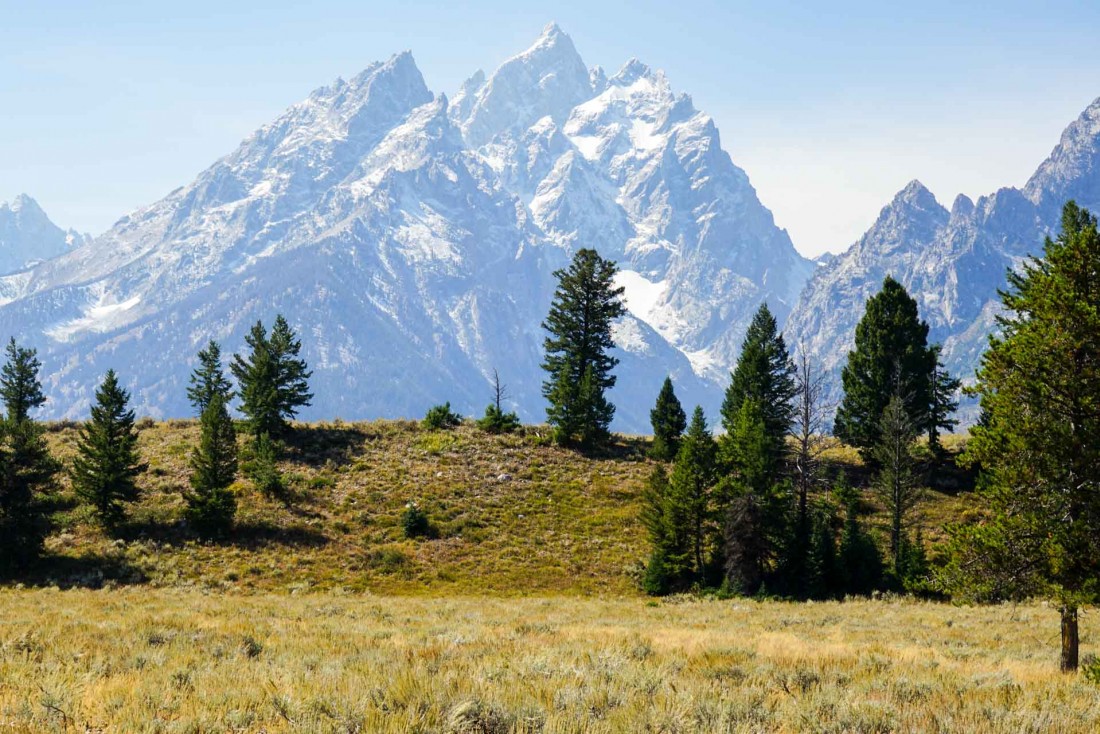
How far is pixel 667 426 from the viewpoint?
53.4 meters

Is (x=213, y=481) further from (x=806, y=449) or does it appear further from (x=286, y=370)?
(x=806, y=449)

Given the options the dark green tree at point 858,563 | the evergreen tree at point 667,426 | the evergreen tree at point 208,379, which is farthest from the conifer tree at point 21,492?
the dark green tree at point 858,563

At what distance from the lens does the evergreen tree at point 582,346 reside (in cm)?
5734

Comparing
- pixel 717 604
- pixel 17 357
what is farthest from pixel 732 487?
pixel 17 357

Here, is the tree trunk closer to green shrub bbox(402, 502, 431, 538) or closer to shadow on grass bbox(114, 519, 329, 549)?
green shrub bbox(402, 502, 431, 538)

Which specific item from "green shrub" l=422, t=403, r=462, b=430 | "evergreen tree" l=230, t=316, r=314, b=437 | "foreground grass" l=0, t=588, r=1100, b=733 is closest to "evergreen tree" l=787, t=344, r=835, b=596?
"foreground grass" l=0, t=588, r=1100, b=733

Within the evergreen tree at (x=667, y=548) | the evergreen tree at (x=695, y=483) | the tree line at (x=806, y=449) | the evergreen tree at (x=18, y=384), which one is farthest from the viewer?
the evergreen tree at (x=18, y=384)

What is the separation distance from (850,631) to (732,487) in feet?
55.3

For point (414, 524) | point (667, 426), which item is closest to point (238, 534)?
point (414, 524)

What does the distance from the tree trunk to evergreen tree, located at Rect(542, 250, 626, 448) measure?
43282 mm

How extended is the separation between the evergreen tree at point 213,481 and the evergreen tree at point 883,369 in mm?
43678

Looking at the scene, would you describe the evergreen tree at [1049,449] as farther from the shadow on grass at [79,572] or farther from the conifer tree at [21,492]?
the conifer tree at [21,492]

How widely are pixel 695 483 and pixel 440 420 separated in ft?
96.5

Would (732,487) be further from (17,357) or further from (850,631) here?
(17,357)
